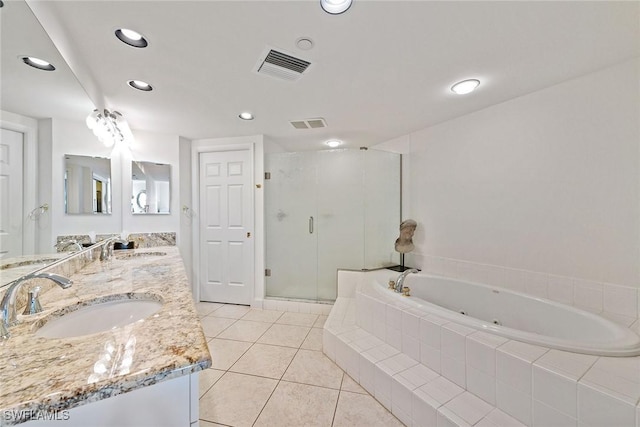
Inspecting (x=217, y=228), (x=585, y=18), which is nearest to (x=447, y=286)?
(x=585, y=18)

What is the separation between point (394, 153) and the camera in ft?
10.3

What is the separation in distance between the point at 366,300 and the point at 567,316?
131 cm

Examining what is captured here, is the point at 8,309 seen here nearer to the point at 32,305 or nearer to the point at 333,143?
the point at 32,305

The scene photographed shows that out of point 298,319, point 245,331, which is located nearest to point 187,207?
point 245,331

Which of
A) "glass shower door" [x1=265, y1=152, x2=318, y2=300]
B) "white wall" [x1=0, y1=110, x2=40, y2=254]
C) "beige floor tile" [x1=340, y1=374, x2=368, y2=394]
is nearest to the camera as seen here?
"white wall" [x1=0, y1=110, x2=40, y2=254]

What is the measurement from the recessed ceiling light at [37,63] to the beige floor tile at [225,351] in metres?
1.99

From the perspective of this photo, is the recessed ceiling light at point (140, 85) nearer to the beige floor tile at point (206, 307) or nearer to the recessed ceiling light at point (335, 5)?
the recessed ceiling light at point (335, 5)

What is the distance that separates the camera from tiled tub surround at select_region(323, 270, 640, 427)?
3.18ft

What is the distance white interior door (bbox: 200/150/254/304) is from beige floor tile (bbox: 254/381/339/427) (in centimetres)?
167

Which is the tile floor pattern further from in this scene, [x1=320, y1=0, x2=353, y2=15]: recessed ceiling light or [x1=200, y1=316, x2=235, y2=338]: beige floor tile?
[x1=320, y1=0, x2=353, y2=15]: recessed ceiling light

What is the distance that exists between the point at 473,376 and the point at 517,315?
0.93m

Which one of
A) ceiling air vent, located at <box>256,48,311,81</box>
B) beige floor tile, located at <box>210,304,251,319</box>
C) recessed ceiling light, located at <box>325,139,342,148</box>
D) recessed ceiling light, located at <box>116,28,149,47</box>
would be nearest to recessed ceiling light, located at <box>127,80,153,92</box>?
recessed ceiling light, located at <box>116,28,149,47</box>

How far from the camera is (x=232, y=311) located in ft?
9.91

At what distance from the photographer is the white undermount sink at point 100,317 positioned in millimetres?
910
